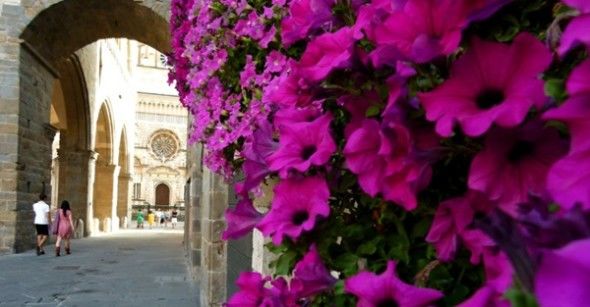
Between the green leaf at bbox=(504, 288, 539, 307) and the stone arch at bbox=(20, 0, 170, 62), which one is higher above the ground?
the stone arch at bbox=(20, 0, 170, 62)

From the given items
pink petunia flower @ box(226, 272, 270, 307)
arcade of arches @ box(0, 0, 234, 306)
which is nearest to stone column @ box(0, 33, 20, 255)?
arcade of arches @ box(0, 0, 234, 306)

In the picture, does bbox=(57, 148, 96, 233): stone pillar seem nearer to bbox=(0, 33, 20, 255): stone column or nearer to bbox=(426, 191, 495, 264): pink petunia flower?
bbox=(0, 33, 20, 255): stone column

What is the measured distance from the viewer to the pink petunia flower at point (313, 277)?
0.95 m

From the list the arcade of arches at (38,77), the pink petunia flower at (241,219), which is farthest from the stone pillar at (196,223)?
the pink petunia flower at (241,219)

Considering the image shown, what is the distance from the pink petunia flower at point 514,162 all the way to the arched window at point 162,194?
176ft

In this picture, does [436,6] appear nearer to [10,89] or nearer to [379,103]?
[379,103]

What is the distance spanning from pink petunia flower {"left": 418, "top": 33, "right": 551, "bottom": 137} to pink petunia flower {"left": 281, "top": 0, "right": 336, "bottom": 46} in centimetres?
40

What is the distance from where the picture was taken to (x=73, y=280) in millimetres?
7770

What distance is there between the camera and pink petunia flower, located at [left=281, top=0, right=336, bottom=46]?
1024 millimetres

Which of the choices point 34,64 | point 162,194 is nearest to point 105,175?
point 34,64

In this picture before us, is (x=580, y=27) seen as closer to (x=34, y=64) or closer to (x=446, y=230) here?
(x=446, y=230)

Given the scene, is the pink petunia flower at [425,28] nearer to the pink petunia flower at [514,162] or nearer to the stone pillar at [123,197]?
the pink petunia flower at [514,162]

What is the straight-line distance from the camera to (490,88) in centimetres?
66

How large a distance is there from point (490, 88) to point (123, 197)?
32754 mm
